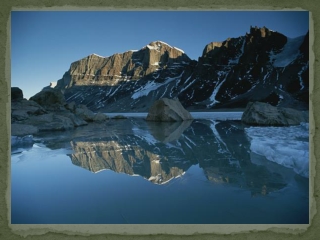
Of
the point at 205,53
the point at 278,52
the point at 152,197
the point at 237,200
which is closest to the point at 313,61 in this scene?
the point at 237,200

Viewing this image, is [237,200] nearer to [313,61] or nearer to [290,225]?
[290,225]

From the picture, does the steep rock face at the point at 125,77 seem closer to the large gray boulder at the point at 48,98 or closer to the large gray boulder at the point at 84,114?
the large gray boulder at the point at 84,114

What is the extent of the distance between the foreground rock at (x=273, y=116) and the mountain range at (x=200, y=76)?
31.1 metres

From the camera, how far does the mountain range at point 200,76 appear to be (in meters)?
59.4

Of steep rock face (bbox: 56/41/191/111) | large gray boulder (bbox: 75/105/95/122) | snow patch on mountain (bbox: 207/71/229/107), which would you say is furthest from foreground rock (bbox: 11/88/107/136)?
steep rock face (bbox: 56/41/191/111)

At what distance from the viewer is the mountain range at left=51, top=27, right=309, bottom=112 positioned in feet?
195

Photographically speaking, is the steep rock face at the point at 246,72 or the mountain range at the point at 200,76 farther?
the mountain range at the point at 200,76

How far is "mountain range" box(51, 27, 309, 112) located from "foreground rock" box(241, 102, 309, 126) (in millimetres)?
31105

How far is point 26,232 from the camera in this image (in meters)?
2.40

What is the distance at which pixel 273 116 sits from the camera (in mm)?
10727

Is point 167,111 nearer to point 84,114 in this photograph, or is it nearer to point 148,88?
point 84,114

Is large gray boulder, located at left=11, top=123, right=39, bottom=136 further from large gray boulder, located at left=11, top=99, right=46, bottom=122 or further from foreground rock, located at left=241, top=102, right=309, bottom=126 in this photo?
foreground rock, located at left=241, top=102, right=309, bottom=126

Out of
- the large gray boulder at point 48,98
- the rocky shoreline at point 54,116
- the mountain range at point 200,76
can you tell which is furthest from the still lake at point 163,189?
the mountain range at point 200,76

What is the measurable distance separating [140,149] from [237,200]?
9.99 ft
